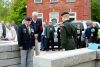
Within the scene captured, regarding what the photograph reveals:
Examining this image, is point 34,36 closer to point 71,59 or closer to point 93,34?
point 71,59

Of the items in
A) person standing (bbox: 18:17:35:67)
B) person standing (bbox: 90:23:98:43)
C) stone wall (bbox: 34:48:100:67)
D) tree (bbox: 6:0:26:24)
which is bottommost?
tree (bbox: 6:0:26:24)

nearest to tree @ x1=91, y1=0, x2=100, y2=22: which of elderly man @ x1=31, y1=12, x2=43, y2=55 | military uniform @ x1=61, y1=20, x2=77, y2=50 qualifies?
elderly man @ x1=31, y1=12, x2=43, y2=55

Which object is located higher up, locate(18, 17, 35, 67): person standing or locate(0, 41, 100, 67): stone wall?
locate(0, 41, 100, 67): stone wall

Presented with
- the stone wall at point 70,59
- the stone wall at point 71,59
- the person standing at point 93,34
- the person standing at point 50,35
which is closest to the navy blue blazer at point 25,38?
the stone wall at point 71,59

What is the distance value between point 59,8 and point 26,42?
120ft

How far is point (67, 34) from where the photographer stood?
8055 millimetres

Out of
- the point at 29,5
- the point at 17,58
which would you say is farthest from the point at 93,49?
the point at 29,5

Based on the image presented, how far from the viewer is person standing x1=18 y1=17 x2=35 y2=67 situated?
944 cm

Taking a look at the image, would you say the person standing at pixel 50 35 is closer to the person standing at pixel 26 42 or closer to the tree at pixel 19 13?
the person standing at pixel 26 42

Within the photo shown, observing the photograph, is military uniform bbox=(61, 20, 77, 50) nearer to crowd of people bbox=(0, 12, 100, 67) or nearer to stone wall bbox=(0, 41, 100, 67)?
crowd of people bbox=(0, 12, 100, 67)

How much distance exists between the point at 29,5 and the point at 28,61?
3906 centimetres

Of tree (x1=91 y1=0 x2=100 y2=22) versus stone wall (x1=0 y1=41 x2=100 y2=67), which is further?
tree (x1=91 y1=0 x2=100 y2=22)

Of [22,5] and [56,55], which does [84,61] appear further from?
[22,5]

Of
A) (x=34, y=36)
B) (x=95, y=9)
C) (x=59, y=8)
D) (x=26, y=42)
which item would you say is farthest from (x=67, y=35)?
(x=95, y=9)
